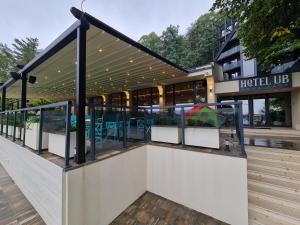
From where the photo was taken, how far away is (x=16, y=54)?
1838cm

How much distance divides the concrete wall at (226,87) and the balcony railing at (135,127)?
588 centimetres

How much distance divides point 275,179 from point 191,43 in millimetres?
19899

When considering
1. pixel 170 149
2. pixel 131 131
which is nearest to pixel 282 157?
pixel 170 149

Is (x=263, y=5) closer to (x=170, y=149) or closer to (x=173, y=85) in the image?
(x=170, y=149)

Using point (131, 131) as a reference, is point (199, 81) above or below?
above

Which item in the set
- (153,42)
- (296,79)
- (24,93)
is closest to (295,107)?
(296,79)

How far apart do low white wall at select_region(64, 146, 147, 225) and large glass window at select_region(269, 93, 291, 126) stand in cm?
875

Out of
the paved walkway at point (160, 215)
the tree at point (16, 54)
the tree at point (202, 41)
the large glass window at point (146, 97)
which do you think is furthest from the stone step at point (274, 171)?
the tree at point (16, 54)

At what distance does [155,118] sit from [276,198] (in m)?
3.09

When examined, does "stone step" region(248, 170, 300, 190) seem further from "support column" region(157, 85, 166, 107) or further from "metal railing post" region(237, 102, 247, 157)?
"support column" region(157, 85, 166, 107)

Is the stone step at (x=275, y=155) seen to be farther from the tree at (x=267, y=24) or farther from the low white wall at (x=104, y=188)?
the tree at (x=267, y=24)

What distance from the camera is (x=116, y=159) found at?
301cm

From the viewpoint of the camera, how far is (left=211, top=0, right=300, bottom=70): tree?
13.9 feet

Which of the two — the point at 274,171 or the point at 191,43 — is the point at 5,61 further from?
the point at 274,171
